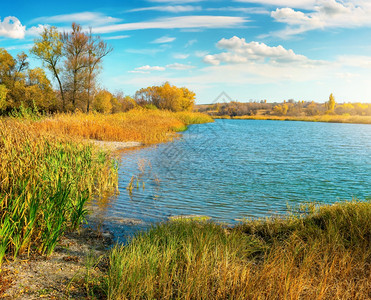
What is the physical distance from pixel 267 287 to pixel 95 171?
7.38 m

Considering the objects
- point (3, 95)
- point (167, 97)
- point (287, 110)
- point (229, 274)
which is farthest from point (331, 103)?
point (229, 274)

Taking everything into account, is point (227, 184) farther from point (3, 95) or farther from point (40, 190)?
point (3, 95)

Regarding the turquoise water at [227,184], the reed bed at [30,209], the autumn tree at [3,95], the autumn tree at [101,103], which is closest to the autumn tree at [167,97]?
the autumn tree at [101,103]

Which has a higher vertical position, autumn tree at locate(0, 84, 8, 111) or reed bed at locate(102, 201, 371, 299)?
autumn tree at locate(0, 84, 8, 111)

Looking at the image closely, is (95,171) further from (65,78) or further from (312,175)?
(65,78)

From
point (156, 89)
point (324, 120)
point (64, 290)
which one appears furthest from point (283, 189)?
point (324, 120)

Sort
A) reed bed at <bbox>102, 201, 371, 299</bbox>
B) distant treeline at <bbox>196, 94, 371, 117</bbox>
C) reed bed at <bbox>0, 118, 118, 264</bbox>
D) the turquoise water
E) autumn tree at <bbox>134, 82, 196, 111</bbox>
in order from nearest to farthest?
reed bed at <bbox>102, 201, 371, 299</bbox> < reed bed at <bbox>0, 118, 118, 264</bbox> < the turquoise water < autumn tree at <bbox>134, 82, 196, 111</bbox> < distant treeline at <bbox>196, 94, 371, 117</bbox>

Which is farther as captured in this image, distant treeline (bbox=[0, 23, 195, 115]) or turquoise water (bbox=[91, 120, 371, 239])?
distant treeline (bbox=[0, 23, 195, 115])

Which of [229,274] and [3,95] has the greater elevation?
[3,95]

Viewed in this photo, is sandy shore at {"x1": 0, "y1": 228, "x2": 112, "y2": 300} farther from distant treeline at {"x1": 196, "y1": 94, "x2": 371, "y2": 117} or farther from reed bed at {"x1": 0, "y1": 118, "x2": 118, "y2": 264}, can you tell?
distant treeline at {"x1": 196, "y1": 94, "x2": 371, "y2": 117}

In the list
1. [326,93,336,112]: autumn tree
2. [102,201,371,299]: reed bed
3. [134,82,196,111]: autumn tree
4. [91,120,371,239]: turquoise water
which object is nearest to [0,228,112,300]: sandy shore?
[102,201,371,299]: reed bed

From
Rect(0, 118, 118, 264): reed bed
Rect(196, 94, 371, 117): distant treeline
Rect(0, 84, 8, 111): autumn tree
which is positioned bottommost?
Rect(0, 118, 118, 264): reed bed

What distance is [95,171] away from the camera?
9516 mm

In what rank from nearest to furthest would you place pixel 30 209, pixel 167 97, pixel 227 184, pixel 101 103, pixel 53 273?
pixel 53 273 → pixel 30 209 → pixel 227 184 → pixel 101 103 → pixel 167 97
